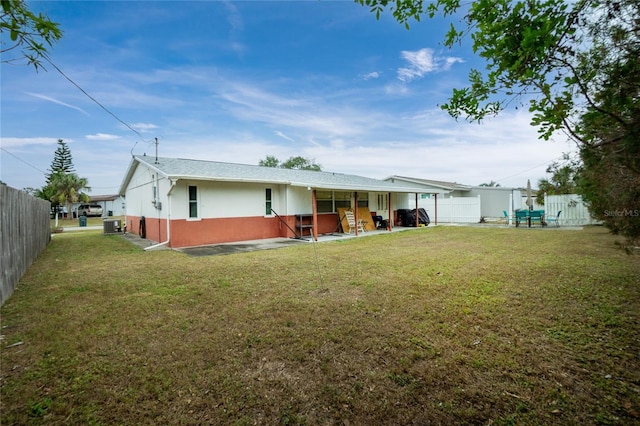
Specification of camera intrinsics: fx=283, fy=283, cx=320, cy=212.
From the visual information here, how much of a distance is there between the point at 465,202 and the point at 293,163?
115 feet

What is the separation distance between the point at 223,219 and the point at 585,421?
11686mm

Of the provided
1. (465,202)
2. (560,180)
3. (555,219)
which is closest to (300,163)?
(465,202)

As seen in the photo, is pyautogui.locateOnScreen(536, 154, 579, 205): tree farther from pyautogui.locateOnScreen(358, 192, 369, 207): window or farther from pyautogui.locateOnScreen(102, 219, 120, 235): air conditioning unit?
pyautogui.locateOnScreen(102, 219, 120, 235): air conditioning unit

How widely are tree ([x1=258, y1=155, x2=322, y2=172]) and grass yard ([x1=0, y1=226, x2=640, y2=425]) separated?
46.0 meters

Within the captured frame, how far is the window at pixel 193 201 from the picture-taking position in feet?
36.9

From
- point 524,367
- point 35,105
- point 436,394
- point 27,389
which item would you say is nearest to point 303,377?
point 436,394

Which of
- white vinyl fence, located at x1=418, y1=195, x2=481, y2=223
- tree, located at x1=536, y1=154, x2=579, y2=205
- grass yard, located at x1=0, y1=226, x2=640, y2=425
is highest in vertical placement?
tree, located at x1=536, y1=154, x2=579, y2=205

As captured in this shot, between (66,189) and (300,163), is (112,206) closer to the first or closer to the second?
(66,189)

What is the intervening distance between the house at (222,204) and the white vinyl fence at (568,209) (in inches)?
436

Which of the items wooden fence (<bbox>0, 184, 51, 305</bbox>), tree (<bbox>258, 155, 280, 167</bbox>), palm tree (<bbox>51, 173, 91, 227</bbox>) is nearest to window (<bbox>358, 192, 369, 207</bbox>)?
wooden fence (<bbox>0, 184, 51, 305</bbox>)

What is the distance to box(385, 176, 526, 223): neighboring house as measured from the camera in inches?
869

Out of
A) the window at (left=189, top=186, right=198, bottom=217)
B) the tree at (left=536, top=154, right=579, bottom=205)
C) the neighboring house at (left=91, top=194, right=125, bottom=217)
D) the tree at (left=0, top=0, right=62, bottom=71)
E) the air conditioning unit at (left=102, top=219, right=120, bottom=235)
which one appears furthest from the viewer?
the neighboring house at (left=91, top=194, right=125, bottom=217)

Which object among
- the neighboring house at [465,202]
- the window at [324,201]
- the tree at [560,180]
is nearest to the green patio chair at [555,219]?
the tree at [560,180]

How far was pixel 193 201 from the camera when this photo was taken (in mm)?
11289
